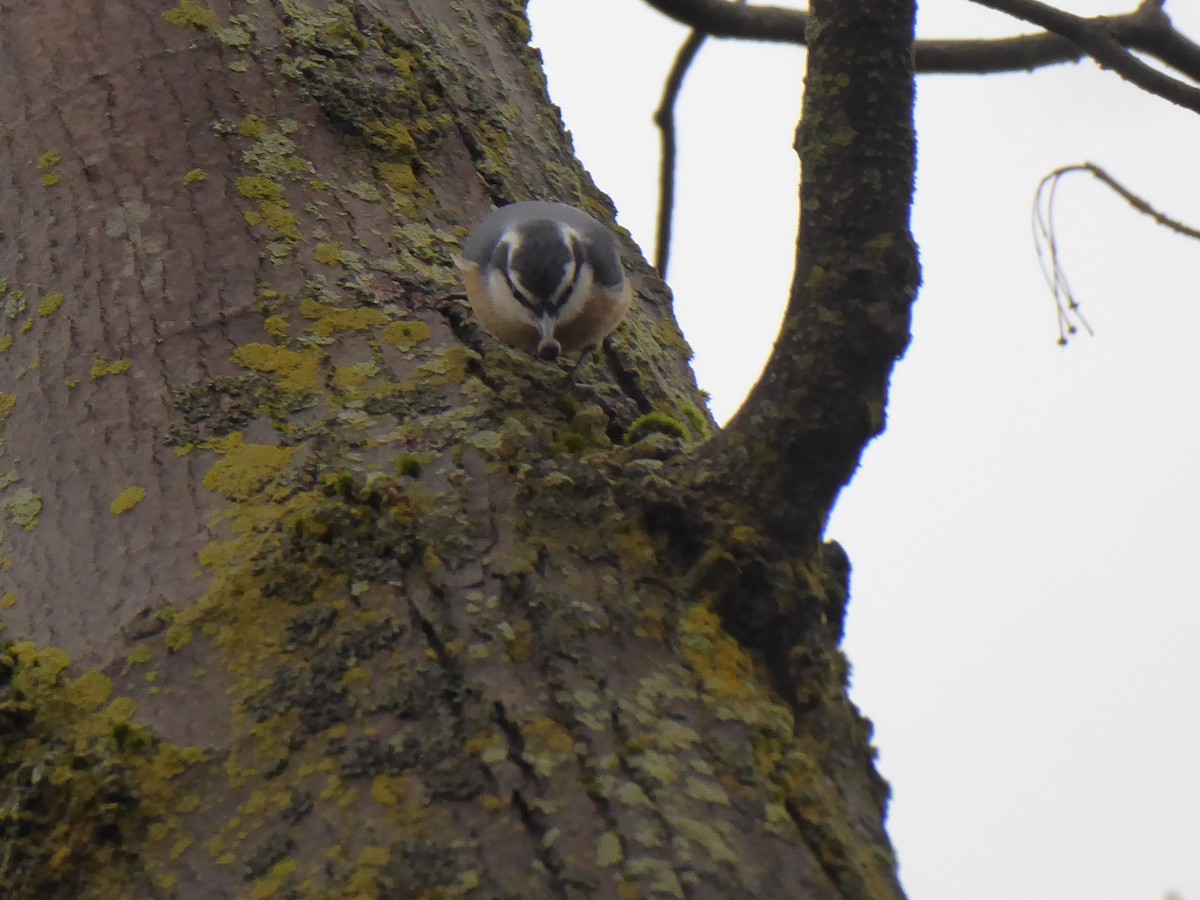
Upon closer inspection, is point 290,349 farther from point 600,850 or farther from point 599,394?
point 600,850

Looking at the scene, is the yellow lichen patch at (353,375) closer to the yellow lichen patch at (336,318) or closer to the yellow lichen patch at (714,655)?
the yellow lichen patch at (336,318)

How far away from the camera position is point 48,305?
1.85 metres

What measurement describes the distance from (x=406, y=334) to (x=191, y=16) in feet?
2.47

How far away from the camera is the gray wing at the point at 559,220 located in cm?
213

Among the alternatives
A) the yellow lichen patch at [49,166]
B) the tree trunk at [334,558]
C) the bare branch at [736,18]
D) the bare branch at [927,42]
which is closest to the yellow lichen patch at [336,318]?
the tree trunk at [334,558]

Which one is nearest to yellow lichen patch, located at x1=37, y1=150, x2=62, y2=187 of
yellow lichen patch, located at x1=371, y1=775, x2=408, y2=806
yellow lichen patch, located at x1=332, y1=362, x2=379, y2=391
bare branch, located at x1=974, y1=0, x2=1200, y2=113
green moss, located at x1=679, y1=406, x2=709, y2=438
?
yellow lichen patch, located at x1=332, y1=362, x2=379, y2=391

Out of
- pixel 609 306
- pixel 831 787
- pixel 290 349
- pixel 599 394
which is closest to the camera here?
pixel 831 787

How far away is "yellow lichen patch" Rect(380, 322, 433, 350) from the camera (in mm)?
1789

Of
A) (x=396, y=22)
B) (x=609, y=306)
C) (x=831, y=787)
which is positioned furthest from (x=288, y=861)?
(x=396, y=22)

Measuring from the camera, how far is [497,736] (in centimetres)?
127

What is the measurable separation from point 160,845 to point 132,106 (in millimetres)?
1247

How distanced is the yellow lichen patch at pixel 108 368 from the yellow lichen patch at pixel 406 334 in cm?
34

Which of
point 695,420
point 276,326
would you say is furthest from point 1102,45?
point 276,326

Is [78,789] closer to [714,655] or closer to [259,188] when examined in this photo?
[714,655]
